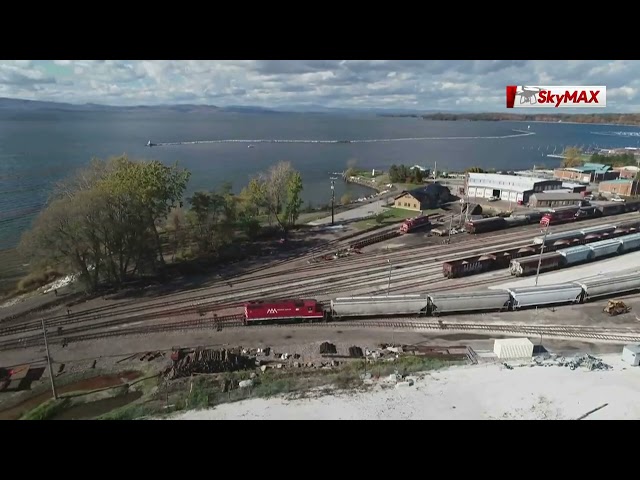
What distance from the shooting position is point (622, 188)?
209 ft

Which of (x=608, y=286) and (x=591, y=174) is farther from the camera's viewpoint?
(x=591, y=174)

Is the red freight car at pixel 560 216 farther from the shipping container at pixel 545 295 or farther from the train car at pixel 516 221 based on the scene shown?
the shipping container at pixel 545 295

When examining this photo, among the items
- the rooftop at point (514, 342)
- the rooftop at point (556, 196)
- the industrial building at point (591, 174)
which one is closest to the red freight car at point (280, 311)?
the rooftop at point (514, 342)

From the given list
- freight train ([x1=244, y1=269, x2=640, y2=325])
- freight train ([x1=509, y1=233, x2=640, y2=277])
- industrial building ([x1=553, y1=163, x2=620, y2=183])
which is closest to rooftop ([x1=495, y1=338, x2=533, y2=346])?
freight train ([x1=244, y1=269, x2=640, y2=325])

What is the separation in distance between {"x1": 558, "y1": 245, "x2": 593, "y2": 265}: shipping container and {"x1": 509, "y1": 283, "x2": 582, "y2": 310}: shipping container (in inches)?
272

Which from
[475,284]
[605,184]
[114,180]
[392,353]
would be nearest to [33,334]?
[114,180]

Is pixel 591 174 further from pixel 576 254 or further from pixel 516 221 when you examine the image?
pixel 576 254

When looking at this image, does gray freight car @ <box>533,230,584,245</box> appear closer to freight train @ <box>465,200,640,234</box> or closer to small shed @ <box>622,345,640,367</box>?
freight train @ <box>465,200,640,234</box>

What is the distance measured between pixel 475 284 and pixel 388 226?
16.0m

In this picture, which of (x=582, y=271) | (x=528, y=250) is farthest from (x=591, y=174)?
(x=528, y=250)

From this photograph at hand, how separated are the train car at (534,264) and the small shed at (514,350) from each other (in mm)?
11428

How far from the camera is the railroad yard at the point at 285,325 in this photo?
23.3 metres

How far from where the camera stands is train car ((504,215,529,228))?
45656 mm

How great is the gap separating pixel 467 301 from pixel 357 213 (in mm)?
27665
